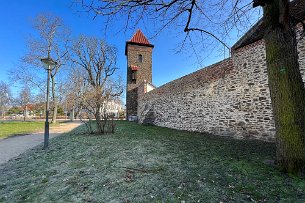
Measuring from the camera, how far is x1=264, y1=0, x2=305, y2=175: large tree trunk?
11.2ft

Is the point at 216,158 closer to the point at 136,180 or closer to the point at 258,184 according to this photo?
the point at 258,184

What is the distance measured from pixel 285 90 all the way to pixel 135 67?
2525cm

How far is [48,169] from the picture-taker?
4.10 metres

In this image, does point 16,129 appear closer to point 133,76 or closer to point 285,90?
point 285,90

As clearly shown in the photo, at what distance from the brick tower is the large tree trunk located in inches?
927

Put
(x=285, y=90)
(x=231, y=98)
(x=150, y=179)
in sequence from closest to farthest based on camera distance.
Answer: (x=150, y=179) → (x=285, y=90) → (x=231, y=98)

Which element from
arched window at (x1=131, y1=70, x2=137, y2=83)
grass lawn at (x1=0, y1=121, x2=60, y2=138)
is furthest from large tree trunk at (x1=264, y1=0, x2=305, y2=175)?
arched window at (x1=131, y1=70, x2=137, y2=83)

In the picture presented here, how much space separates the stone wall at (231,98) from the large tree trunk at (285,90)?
342 centimetres

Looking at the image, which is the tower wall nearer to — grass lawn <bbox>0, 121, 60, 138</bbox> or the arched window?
the arched window

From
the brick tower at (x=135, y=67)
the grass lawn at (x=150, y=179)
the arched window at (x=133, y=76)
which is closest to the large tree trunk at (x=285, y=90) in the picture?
the grass lawn at (x=150, y=179)

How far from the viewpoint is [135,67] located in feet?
91.5

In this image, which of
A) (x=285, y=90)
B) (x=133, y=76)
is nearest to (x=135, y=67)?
(x=133, y=76)

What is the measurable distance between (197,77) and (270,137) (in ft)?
16.7

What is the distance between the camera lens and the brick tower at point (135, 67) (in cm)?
2717
